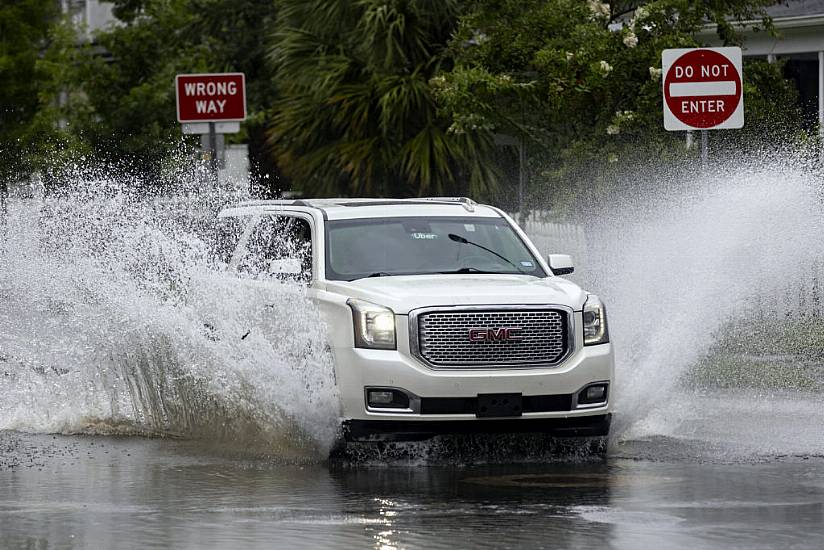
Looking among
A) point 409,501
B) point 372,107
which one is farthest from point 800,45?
point 409,501

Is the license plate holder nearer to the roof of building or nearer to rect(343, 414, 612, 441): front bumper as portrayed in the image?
rect(343, 414, 612, 441): front bumper

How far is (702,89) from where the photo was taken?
54.7 feet

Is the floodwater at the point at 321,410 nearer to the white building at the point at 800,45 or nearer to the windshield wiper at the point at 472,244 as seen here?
the windshield wiper at the point at 472,244

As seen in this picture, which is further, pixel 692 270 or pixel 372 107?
pixel 372 107

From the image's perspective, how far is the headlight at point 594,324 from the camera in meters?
11.5

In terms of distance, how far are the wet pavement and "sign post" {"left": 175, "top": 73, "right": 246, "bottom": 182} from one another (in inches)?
341

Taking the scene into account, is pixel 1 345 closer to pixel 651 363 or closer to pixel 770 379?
pixel 651 363

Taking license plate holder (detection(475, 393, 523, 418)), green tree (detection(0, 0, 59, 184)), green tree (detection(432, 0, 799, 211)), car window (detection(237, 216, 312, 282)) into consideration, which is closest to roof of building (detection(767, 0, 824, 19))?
green tree (detection(432, 0, 799, 211))

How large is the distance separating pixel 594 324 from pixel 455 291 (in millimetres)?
900

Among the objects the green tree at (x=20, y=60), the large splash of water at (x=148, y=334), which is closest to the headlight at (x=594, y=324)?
the large splash of water at (x=148, y=334)

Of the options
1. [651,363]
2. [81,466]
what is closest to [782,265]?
[651,363]

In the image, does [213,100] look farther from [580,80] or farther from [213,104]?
[580,80]

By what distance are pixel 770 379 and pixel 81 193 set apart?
19.1 feet

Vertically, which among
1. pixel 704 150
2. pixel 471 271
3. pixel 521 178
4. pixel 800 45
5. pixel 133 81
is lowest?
pixel 471 271
